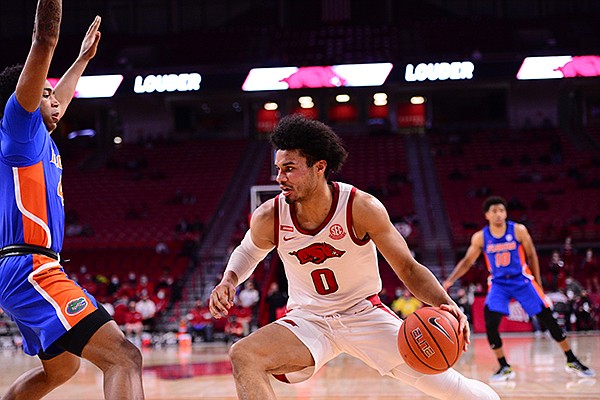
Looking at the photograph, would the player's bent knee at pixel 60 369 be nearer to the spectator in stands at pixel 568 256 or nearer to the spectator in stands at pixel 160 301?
the spectator in stands at pixel 160 301

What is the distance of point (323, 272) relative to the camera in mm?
4043

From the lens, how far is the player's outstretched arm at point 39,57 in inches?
126

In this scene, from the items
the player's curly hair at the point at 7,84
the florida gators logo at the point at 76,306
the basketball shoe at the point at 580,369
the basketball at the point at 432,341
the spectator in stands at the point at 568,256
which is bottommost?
the spectator in stands at the point at 568,256

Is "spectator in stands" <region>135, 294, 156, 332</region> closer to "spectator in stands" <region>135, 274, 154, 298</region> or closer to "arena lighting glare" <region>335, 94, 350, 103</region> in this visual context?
"spectator in stands" <region>135, 274, 154, 298</region>

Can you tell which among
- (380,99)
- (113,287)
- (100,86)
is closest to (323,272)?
(113,287)

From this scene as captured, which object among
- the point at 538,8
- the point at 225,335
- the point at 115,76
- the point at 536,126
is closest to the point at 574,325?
the point at 225,335

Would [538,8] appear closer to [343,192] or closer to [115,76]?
[115,76]

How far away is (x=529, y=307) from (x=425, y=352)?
4756mm

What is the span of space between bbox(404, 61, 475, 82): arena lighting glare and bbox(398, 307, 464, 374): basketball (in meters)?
A: 19.1

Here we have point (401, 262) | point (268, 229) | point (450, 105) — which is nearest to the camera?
point (401, 262)

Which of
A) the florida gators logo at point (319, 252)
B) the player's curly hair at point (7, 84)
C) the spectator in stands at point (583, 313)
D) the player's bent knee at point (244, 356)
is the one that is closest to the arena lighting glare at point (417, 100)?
the spectator in stands at point (583, 313)

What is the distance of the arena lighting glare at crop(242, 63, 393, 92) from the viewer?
871 inches

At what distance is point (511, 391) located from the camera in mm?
6629

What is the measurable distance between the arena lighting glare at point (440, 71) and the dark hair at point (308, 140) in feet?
60.7
